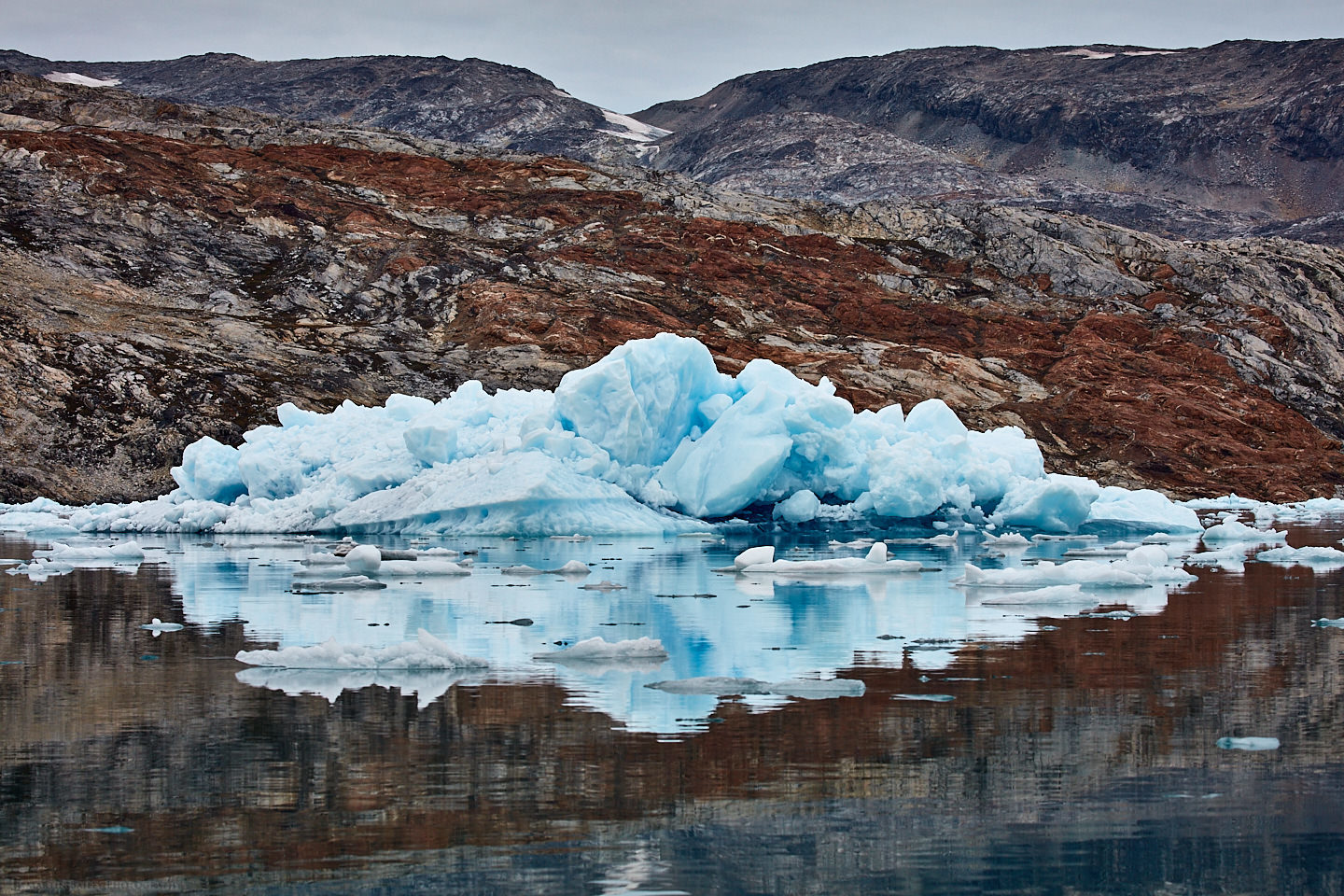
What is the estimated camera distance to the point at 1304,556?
19.9 metres

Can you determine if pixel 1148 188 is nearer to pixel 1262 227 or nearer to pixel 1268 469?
pixel 1262 227

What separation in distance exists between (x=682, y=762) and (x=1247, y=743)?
9.81 feet

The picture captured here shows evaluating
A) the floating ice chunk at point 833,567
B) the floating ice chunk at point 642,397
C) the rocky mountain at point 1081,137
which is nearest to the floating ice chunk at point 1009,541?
the floating ice chunk at point 642,397

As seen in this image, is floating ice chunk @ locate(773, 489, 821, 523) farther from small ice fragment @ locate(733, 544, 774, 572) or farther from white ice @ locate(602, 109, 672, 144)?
white ice @ locate(602, 109, 672, 144)

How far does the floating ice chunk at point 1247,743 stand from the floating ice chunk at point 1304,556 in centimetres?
1395

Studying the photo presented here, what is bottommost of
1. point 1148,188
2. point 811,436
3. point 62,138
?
point 811,436

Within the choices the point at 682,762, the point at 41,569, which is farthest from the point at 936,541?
the point at 682,762

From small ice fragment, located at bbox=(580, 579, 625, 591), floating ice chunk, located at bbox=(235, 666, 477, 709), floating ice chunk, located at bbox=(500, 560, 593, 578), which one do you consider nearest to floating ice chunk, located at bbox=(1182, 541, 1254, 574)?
small ice fragment, located at bbox=(580, 579, 625, 591)

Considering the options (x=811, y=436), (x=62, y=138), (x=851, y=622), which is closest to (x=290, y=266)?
(x=62, y=138)

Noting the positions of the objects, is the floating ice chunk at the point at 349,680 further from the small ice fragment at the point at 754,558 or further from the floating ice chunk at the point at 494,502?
the floating ice chunk at the point at 494,502

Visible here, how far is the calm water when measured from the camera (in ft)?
16.1

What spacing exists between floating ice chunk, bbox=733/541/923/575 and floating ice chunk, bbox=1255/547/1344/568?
6.14 meters

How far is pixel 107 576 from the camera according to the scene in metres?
17.1

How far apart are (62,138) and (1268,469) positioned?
58.3 metres
